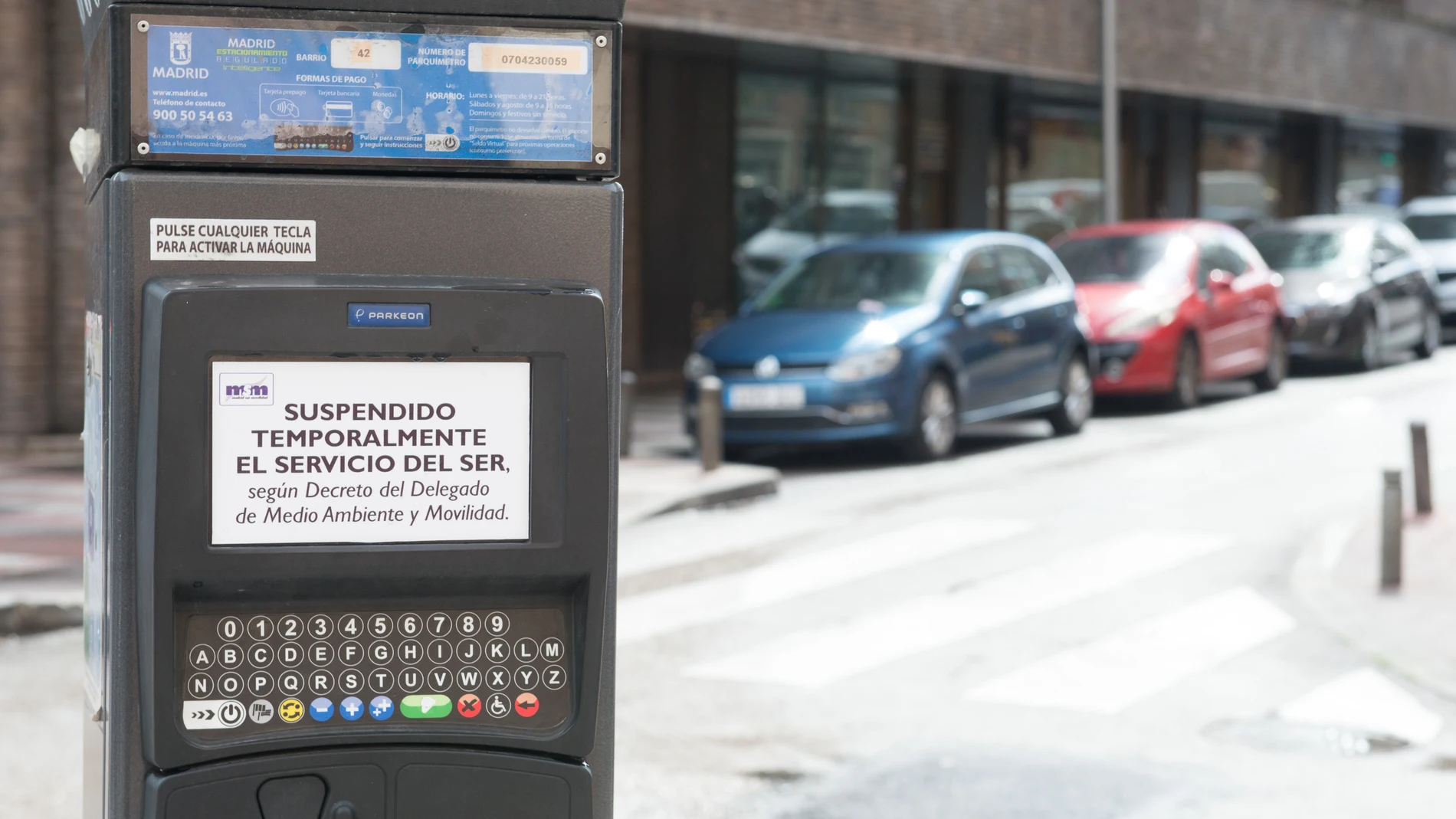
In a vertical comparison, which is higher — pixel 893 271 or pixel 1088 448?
pixel 893 271

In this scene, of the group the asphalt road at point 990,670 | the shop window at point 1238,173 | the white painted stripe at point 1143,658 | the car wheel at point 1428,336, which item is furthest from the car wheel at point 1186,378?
the shop window at point 1238,173

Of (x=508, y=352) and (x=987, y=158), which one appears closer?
(x=508, y=352)

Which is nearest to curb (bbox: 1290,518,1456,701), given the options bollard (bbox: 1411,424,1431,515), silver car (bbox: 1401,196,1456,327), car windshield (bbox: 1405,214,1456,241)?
bollard (bbox: 1411,424,1431,515)

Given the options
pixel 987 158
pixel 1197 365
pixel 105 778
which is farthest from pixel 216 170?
pixel 987 158

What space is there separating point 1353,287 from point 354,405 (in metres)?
19.4

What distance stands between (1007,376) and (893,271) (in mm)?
1194

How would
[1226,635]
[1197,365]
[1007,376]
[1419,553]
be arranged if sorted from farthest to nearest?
[1197,365] < [1007,376] < [1419,553] < [1226,635]

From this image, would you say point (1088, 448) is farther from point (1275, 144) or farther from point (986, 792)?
point (1275, 144)

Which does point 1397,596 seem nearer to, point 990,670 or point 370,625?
point 990,670

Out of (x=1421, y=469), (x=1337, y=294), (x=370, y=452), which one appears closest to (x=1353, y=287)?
(x=1337, y=294)

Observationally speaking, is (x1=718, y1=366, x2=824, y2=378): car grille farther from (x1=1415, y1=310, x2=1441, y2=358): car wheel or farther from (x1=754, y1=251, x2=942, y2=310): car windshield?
(x1=1415, y1=310, x2=1441, y2=358): car wheel

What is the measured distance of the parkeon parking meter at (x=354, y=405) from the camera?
222 cm

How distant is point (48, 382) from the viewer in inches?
538

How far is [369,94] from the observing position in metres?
2.29
